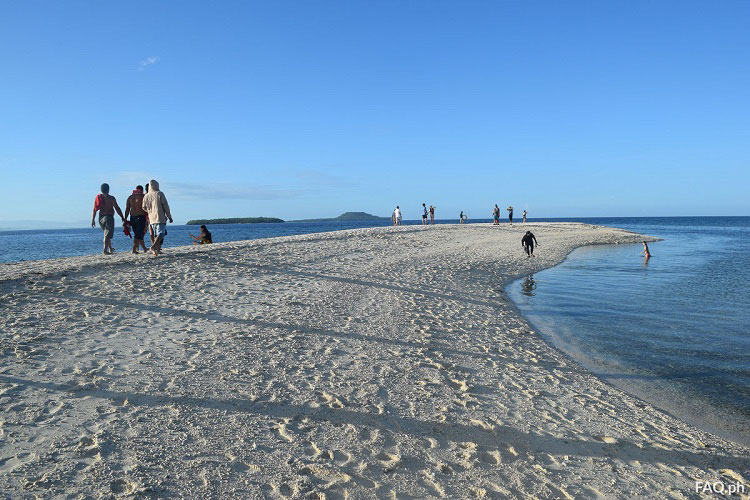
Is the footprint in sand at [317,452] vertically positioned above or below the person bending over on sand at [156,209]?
below

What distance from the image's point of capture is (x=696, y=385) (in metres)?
6.99

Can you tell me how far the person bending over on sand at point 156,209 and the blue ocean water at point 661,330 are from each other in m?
11.1

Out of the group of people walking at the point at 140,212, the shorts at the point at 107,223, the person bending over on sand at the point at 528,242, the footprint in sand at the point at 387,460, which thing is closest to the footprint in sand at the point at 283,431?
the footprint in sand at the point at 387,460

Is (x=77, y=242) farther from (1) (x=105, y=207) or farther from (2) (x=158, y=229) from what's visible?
(2) (x=158, y=229)

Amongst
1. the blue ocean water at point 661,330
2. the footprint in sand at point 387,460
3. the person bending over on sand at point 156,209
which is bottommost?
the blue ocean water at point 661,330

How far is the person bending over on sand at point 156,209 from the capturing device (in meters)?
13.7

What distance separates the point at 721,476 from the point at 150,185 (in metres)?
14.5

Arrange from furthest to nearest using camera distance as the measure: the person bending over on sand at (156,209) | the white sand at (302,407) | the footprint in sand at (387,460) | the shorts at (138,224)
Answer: the shorts at (138,224) < the person bending over on sand at (156,209) < the footprint in sand at (387,460) < the white sand at (302,407)

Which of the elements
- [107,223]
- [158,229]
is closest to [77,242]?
[107,223]

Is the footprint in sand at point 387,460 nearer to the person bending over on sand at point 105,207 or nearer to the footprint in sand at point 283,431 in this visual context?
the footprint in sand at point 283,431

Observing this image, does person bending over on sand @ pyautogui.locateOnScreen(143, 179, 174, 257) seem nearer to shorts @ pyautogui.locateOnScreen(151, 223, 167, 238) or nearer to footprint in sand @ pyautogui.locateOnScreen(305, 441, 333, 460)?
shorts @ pyautogui.locateOnScreen(151, 223, 167, 238)

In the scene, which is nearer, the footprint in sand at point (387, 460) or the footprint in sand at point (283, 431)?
the footprint in sand at point (387, 460)

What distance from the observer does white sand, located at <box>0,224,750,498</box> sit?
3.90 m

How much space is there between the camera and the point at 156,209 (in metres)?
13.7
